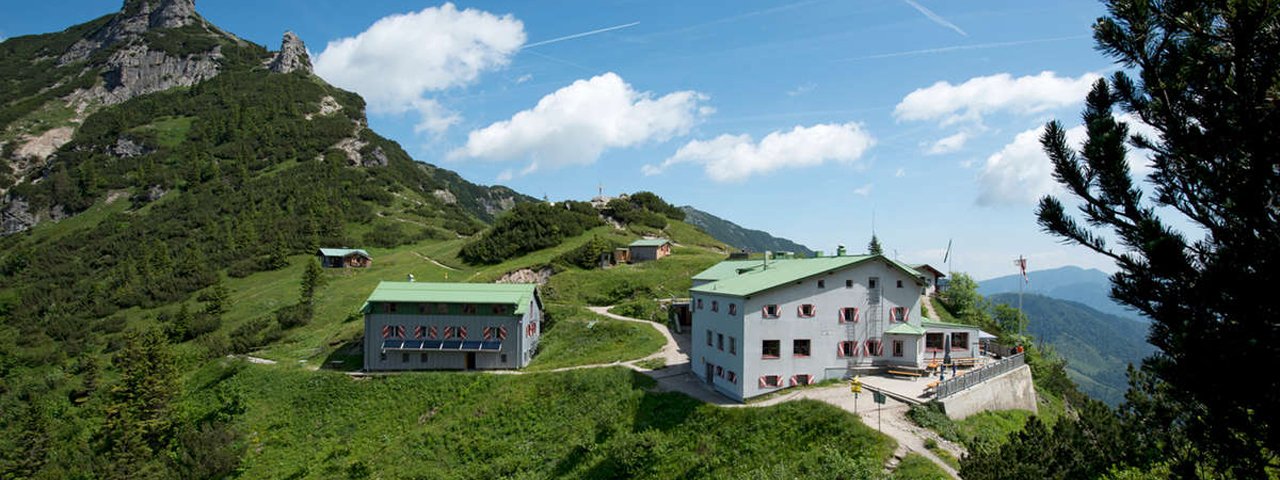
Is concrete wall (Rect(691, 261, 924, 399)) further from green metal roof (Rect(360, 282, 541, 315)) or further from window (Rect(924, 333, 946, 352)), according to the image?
green metal roof (Rect(360, 282, 541, 315))

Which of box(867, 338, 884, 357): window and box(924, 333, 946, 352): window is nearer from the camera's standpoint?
box(867, 338, 884, 357): window

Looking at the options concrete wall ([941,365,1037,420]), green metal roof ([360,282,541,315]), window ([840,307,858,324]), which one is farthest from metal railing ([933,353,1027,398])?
green metal roof ([360,282,541,315])

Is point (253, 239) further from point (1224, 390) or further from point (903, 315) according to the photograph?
point (1224, 390)

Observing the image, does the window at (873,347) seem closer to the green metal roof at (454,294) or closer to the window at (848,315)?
the window at (848,315)

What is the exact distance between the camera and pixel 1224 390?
8.51m

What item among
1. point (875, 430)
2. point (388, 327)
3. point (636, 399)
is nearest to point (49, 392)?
point (388, 327)

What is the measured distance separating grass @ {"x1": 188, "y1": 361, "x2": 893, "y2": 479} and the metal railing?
6.26 metres

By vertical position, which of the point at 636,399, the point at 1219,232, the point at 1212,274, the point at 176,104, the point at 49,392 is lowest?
the point at 49,392

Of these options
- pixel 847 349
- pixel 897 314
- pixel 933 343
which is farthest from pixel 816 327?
pixel 933 343

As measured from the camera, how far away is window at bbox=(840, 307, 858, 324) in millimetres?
40125

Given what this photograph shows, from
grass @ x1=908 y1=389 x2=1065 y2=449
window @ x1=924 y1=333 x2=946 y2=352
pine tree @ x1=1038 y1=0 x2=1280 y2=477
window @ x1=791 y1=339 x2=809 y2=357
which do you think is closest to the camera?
pine tree @ x1=1038 y1=0 x2=1280 y2=477

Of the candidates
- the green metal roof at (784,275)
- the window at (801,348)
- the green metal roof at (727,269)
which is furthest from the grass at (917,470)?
the green metal roof at (727,269)

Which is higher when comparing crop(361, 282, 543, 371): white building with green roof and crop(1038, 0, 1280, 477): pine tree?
crop(1038, 0, 1280, 477): pine tree

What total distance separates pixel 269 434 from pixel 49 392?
36686 millimetres
